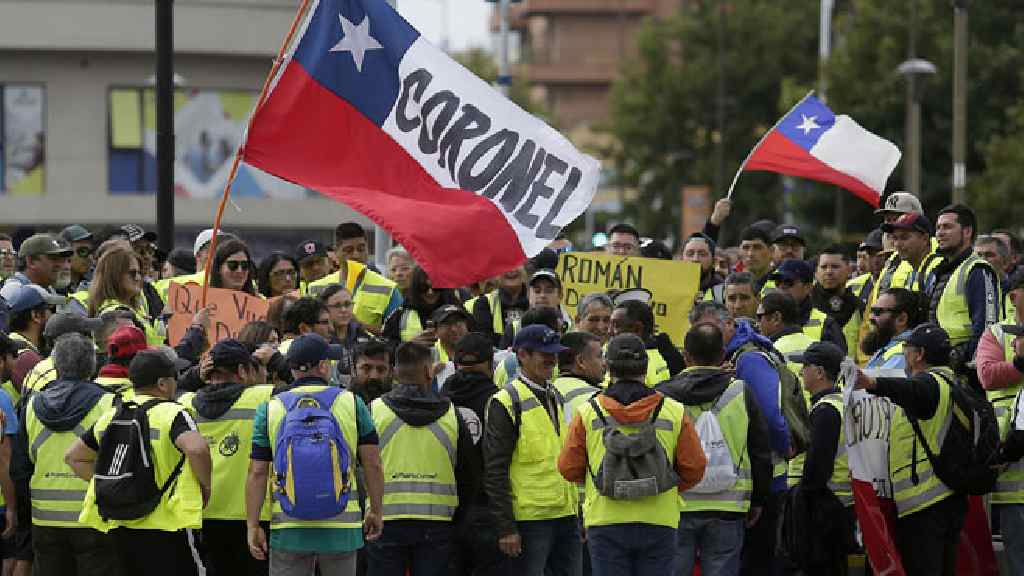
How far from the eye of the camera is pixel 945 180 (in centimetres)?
4047

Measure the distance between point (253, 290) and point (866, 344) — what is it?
155 inches

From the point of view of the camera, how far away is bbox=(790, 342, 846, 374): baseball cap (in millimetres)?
11266

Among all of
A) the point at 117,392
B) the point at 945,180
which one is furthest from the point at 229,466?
the point at 945,180

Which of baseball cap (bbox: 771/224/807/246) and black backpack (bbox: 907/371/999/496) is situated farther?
baseball cap (bbox: 771/224/807/246)

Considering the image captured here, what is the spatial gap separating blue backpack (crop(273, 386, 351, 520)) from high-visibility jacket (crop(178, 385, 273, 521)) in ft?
1.70

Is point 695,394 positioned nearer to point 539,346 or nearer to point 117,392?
point 539,346

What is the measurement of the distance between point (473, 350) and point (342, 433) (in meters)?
1.12

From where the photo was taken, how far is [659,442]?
9.78 meters

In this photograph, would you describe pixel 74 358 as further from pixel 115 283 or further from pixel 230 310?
pixel 115 283

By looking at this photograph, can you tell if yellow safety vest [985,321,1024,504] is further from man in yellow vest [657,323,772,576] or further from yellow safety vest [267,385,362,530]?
Answer: yellow safety vest [267,385,362,530]

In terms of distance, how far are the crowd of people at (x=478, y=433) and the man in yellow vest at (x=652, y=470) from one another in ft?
0.05

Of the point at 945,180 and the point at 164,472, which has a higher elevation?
the point at 945,180

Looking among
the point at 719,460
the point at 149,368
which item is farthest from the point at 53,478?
the point at 719,460

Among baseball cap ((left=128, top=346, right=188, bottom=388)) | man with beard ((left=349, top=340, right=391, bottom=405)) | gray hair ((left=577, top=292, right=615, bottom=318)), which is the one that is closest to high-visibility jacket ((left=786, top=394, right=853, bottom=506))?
gray hair ((left=577, top=292, right=615, bottom=318))
